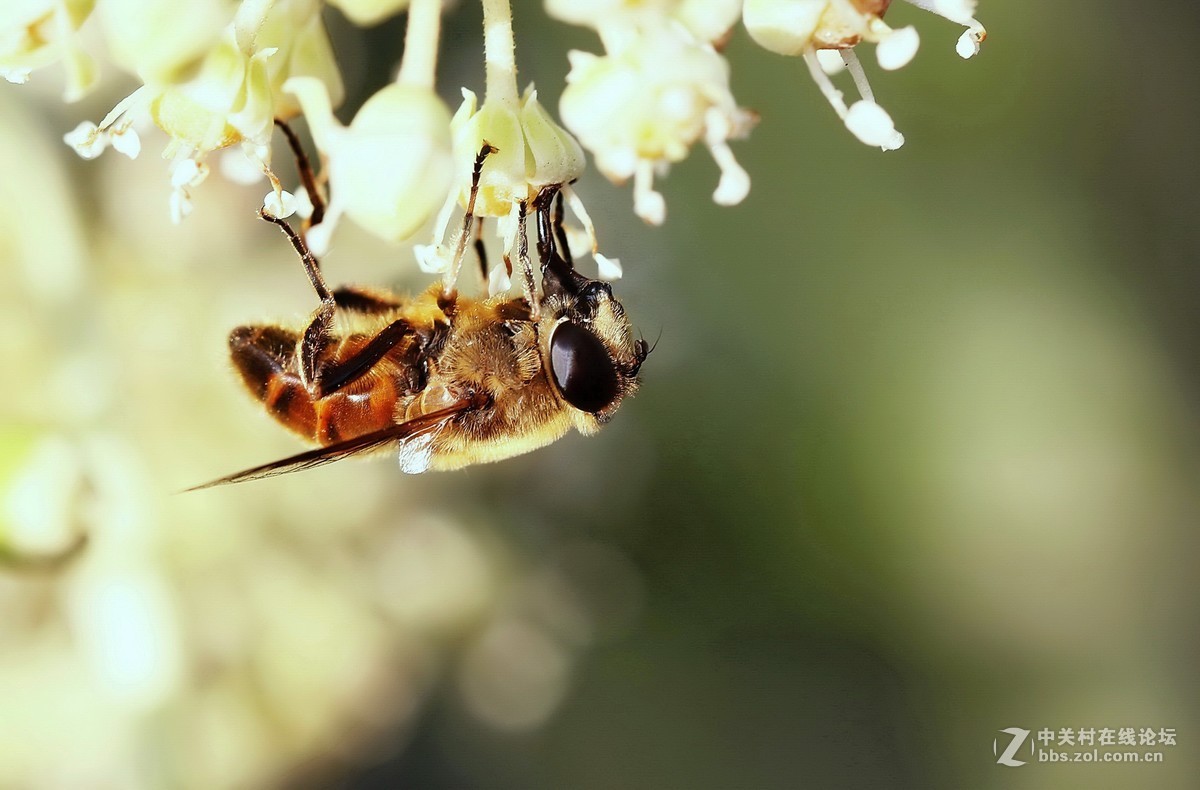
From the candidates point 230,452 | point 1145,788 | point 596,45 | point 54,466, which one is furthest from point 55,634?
point 1145,788

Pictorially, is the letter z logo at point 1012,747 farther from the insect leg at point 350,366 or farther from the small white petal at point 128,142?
the small white petal at point 128,142

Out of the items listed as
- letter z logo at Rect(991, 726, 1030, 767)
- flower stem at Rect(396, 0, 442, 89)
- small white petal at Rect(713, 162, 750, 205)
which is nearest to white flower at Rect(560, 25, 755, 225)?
small white petal at Rect(713, 162, 750, 205)

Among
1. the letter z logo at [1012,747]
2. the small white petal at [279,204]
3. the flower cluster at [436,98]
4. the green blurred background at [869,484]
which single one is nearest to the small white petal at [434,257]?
the flower cluster at [436,98]

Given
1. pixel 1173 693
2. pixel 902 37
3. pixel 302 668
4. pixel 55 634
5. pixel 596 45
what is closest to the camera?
pixel 902 37

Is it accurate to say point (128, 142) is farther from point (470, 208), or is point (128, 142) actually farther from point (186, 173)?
point (470, 208)

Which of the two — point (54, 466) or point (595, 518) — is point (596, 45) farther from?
point (54, 466)

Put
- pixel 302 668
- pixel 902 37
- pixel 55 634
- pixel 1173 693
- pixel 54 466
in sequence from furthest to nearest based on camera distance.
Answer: pixel 1173 693 → pixel 302 668 → pixel 55 634 → pixel 54 466 → pixel 902 37

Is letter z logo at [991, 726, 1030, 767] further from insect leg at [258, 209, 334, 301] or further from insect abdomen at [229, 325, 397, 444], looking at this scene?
insect leg at [258, 209, 334, 301]
